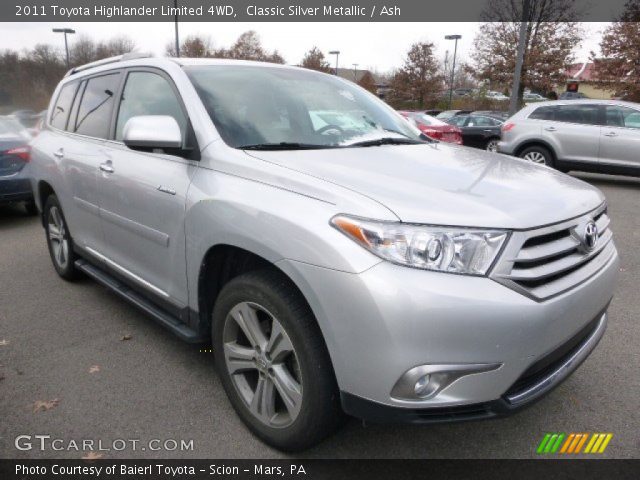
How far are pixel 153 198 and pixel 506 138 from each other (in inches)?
381

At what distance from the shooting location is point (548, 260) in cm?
200

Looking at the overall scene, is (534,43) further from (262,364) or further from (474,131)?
(262,364)

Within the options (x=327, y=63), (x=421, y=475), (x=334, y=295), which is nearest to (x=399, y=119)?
(x=334, y=295)

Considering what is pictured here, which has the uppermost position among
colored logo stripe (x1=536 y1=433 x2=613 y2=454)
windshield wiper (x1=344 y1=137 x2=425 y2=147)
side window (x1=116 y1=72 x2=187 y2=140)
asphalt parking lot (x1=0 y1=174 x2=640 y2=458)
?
side window (x1=116 y1=72 x2=187 y2=140)

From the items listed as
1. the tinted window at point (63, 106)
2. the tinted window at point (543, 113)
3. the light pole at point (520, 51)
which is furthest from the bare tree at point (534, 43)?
the tinted window at point (63, 106)

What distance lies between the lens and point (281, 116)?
9.43 ft

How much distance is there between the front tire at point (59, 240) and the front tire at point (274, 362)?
248 centimetres

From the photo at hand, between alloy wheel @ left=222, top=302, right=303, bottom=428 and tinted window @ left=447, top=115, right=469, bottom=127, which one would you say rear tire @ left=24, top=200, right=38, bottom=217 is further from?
tinted window @ left=447, top=115, right=469, bottom=127

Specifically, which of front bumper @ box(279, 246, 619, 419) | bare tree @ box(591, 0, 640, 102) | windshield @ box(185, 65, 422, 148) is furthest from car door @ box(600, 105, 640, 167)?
bare tree @ box(591, 0, 640, 102)

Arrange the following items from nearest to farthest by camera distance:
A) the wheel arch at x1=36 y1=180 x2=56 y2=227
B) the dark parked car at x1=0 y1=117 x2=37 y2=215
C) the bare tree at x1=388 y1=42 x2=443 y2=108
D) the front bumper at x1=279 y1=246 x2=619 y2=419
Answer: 1. the front bumper at x1=279 y1=246 x2=619 y2=419
2. the wheel arch at x1=36 y1=180 x2=56 y2=227
3. the dark parked car at x1=0 y1=117 x2=37 y2=215
4. the bare tree at x1=388 y1=42 x2=443 y2=108

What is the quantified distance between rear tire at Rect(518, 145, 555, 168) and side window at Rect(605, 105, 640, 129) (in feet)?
3.93

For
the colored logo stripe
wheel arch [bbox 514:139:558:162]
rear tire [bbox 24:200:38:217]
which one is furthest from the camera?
wheel arch [bbox 514:139:558:162]

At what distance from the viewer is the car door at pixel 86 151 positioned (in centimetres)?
358

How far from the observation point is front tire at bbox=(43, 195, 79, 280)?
4.38m
